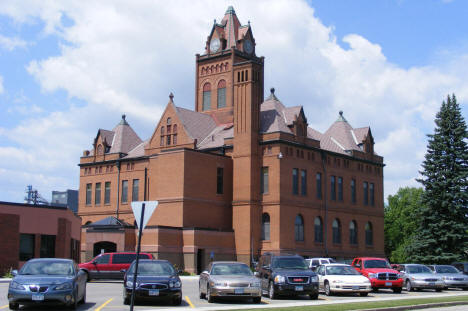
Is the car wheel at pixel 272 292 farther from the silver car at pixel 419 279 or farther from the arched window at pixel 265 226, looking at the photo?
the arched window at pixel 265 226

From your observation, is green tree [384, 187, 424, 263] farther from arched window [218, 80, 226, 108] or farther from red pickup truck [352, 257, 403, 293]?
red pickup truck [352, 257, 403, 293]

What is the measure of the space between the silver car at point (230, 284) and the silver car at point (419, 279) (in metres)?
12.5

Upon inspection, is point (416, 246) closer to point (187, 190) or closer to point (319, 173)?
point (319, 173)

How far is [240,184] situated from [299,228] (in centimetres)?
700

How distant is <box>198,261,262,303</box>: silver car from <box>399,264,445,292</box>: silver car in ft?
41.1

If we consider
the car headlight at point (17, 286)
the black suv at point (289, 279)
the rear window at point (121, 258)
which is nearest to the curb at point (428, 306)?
the black suv at point (289, 279)

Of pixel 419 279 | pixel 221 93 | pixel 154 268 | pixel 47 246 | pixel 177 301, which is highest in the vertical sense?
pixel 221 93

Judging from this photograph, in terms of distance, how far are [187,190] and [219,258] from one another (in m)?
6.70

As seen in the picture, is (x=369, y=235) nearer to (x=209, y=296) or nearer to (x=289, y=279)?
(x=289, y=279)

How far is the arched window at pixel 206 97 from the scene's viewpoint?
2896 inches

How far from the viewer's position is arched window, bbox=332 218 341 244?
2536 inches

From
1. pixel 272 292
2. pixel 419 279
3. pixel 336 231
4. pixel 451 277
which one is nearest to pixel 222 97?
pixel 336 231

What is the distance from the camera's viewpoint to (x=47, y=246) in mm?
41594

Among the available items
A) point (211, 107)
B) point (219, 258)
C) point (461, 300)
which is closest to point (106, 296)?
point (461, 300)
